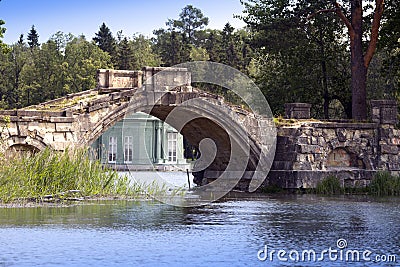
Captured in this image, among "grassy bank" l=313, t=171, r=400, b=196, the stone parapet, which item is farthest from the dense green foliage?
the stone parapet

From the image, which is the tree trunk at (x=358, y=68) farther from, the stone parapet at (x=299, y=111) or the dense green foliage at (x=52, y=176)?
Answer: the dense green foliage at (x=52, y=176)

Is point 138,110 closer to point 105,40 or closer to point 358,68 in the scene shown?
point 358,68

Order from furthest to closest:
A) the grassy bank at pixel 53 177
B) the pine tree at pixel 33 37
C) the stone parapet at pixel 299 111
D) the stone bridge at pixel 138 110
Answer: the pine tree at pixel 33 37
the stone parapet at pixel 299 111
the stone bridge at pixel 138 110
the grassy bank at pixel 53 177

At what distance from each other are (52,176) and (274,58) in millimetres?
18100

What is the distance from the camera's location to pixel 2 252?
41.4 ft

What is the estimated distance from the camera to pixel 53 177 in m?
20.0

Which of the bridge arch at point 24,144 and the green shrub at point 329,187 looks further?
the green shrub at point 329,187

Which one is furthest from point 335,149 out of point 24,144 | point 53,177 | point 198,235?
point 198,235

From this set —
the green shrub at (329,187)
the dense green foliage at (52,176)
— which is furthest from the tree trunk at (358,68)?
the dense green foliage at (52,176)

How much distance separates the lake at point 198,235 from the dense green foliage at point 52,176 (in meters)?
0.82

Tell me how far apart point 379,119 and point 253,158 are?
412cm

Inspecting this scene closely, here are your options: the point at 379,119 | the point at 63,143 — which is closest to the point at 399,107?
the point at 379,119

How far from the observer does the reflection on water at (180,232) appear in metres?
12.6

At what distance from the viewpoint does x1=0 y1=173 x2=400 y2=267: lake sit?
41.5ft
